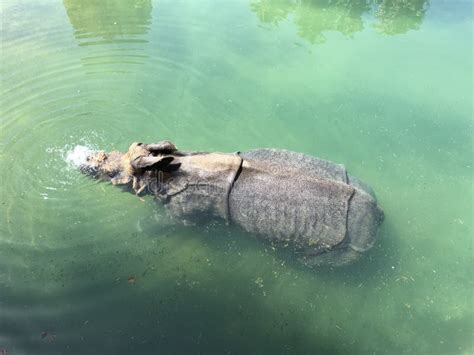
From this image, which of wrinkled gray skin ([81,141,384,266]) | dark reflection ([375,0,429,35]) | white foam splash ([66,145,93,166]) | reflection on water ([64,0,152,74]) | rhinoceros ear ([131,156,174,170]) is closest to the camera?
wrinkled gray skin ([81,141,384,266])

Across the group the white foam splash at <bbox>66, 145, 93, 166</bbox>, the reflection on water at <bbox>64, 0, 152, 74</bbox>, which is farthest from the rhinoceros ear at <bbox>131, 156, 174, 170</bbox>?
the reflection on water at <bbox>64, 0, 152, 74</bbox>

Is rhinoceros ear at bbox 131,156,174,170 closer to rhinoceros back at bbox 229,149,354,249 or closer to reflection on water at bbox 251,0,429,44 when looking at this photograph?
rhinoceros back at bbox 229,149,354,249

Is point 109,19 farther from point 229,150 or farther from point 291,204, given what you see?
point 291,204

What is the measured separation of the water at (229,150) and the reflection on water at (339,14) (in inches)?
3.5

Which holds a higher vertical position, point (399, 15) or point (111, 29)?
point (399, 15)

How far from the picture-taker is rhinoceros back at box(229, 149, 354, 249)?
691 cm

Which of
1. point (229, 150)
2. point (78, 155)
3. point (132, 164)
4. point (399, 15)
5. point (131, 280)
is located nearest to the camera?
point (131, 280)

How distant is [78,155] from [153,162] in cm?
268

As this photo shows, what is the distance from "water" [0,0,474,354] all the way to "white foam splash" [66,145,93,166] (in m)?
0.09

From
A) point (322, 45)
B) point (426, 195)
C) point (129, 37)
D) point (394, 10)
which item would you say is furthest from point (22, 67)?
point (394, 10)

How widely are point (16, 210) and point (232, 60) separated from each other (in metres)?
7.58

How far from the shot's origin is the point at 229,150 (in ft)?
30.6

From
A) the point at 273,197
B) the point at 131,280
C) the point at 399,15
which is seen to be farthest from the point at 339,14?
the point at 131,280

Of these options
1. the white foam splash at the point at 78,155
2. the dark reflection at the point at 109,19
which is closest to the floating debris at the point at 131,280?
the white foam splash at the point at 78,155
